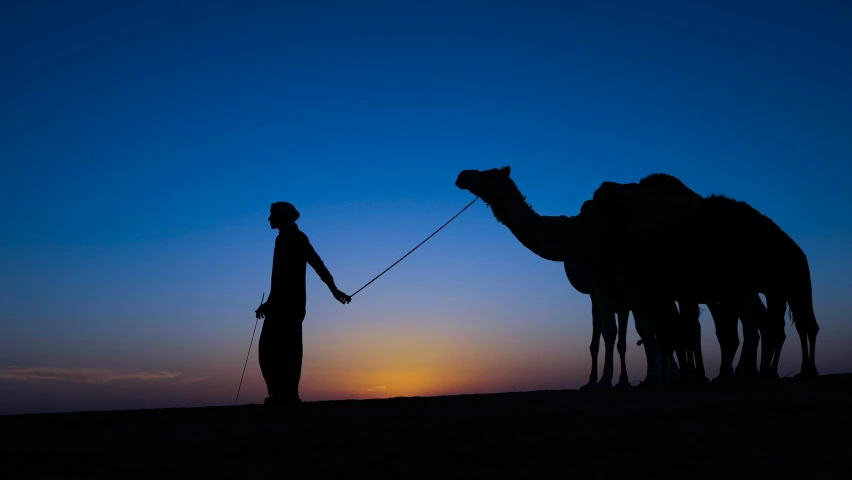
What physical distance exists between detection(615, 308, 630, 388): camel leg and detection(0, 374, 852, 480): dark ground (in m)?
4.94

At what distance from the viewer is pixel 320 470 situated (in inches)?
170

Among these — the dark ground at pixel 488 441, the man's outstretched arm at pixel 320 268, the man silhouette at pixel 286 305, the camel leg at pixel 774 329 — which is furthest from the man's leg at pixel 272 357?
the camel leg at pixel 774 329

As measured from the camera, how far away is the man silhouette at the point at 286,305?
11.6 metres

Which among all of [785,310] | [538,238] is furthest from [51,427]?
[785,310]

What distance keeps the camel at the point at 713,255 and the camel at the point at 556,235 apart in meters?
0.47

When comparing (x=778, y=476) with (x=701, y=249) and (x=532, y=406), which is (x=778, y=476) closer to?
(x=532, y=406)

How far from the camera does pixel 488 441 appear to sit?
16.4ft

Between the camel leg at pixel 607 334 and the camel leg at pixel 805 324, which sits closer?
the camel leg at pixel 607 334

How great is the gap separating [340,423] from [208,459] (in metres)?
1.80

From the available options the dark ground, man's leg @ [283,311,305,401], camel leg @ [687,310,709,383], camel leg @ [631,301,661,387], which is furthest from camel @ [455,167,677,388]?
the dark ground

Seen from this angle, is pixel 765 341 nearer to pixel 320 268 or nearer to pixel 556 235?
pixel 556 235

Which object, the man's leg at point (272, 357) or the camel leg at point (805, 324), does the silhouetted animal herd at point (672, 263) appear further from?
the man's leg at point (272, 357)

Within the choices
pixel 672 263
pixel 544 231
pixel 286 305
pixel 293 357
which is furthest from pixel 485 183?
pixel 293 357

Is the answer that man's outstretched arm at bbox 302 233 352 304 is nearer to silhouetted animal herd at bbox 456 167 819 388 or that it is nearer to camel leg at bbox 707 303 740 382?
silhouetted animal herd at bbox 456 167 819 388
